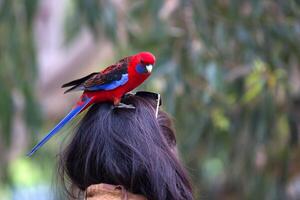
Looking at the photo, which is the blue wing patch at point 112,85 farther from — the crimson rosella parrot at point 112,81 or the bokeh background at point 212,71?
the bokeh background at point 212,71

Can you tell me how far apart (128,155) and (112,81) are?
41 centimetres

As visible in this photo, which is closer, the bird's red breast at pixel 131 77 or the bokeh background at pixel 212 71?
the bird's red breast at pixel 131 77

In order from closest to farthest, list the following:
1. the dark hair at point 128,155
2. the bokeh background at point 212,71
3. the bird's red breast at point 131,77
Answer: the dark hair at point 128,155, the bird's red breast at point 131,77, the bokeh background at point 212,71

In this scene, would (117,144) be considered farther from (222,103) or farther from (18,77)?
(18,77)

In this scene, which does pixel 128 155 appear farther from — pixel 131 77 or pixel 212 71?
pixel 212 71

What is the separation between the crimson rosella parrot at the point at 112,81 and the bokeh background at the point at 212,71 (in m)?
2.23

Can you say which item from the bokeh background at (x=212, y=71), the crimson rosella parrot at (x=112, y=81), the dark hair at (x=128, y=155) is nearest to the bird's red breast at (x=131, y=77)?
the crimson rosella parrot at (x=112, y=81)

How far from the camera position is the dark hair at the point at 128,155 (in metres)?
1.50

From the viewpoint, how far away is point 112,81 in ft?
6.21

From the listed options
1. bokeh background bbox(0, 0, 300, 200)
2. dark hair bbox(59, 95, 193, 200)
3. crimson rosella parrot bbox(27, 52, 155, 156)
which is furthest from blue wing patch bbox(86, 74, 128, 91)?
bokeh background bbox(0, 0, 300, 200)

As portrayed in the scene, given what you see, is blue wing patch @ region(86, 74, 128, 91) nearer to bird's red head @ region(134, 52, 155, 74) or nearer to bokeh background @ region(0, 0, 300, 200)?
bird's red head @ region(134, 52, 155, 74)

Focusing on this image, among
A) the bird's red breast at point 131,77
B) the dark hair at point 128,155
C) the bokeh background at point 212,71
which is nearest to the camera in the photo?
the dark hair at point 128,155

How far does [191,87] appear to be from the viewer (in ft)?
15.2

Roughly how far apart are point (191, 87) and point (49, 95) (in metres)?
4.26
